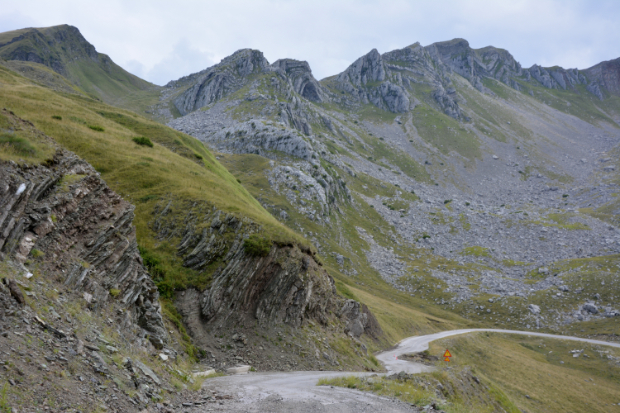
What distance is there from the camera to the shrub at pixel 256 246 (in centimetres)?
2736

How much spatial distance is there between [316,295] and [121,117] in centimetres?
5043

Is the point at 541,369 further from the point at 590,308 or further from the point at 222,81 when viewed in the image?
the point at 222,81

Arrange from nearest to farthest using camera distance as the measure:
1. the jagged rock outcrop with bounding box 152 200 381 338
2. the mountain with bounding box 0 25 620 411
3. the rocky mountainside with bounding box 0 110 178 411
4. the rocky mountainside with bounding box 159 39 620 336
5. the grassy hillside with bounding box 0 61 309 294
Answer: the rocky mountainside with bounding box 0 110 178 411 → the mountain with bounding box 0 25 620 411 → the jagged rock outcrop with bounding box 152 200 381 338 → the grassy hillside with bounding box 0 61 309 294 → the rocky mountainside with bounding box 159 39 620 336

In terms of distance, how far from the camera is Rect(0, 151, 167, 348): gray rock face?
12.1 m

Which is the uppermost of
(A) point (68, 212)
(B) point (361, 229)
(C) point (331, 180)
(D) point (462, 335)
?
(C) point (331, 180)

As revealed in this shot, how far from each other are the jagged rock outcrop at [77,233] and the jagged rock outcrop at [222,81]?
165608 mm

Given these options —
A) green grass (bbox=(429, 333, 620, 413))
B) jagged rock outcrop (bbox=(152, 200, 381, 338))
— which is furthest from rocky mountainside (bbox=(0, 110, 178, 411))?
green grass (bbox=(429, 333, 620, 413))

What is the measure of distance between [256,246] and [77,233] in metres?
14.0

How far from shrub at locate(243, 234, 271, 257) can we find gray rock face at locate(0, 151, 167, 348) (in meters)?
9.12

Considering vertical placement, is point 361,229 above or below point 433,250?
above

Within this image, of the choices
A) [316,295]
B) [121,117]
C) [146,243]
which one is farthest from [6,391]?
[121,117]

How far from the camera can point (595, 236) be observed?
109938 mm

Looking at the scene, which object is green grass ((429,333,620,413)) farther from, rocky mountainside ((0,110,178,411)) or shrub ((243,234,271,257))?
rocky mountainside ((0,110,178,411))

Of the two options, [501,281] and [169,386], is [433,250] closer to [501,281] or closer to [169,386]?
[501,281]
